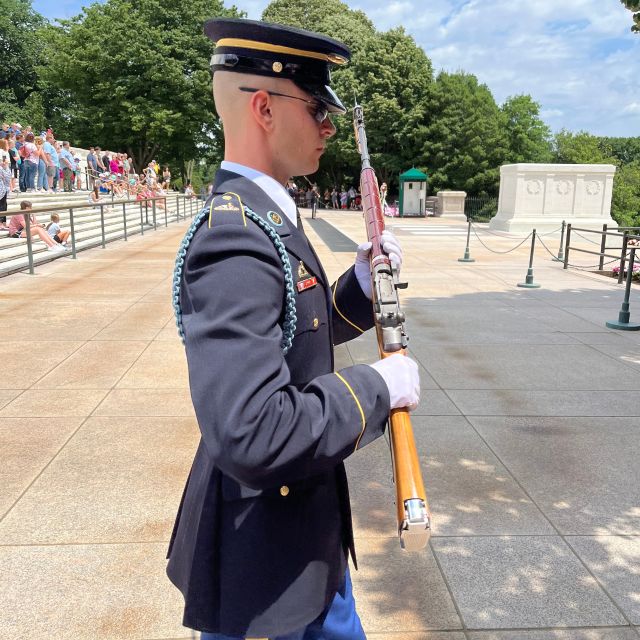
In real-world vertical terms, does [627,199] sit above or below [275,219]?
below

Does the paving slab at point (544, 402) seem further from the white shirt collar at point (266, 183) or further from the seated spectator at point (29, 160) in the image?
the seated spectator at point (29, 160)

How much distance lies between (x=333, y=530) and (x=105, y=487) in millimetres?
2493

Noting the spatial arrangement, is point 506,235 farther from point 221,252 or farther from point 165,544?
point 221,252

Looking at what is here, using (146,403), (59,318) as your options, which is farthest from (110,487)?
(59,318)

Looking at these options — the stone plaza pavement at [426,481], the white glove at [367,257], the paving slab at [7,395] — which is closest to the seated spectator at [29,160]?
the stone plaza pavement at [426,481]

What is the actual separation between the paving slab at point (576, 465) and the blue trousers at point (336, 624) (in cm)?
200

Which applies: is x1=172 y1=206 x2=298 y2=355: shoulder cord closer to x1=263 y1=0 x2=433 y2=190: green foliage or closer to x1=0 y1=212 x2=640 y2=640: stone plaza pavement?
x1=0 y1=212 x2=640 y2=640: stone plaza pavement

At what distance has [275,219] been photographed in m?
1.44

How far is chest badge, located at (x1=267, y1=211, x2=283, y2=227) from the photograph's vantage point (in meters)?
1.42

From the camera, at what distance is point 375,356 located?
653 cm

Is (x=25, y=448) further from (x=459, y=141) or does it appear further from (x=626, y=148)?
(x=626, y=148)

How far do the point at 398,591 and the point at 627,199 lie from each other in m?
61.2

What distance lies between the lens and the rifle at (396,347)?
3.88 ft

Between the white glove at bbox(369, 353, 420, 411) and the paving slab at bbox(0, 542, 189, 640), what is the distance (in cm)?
175
